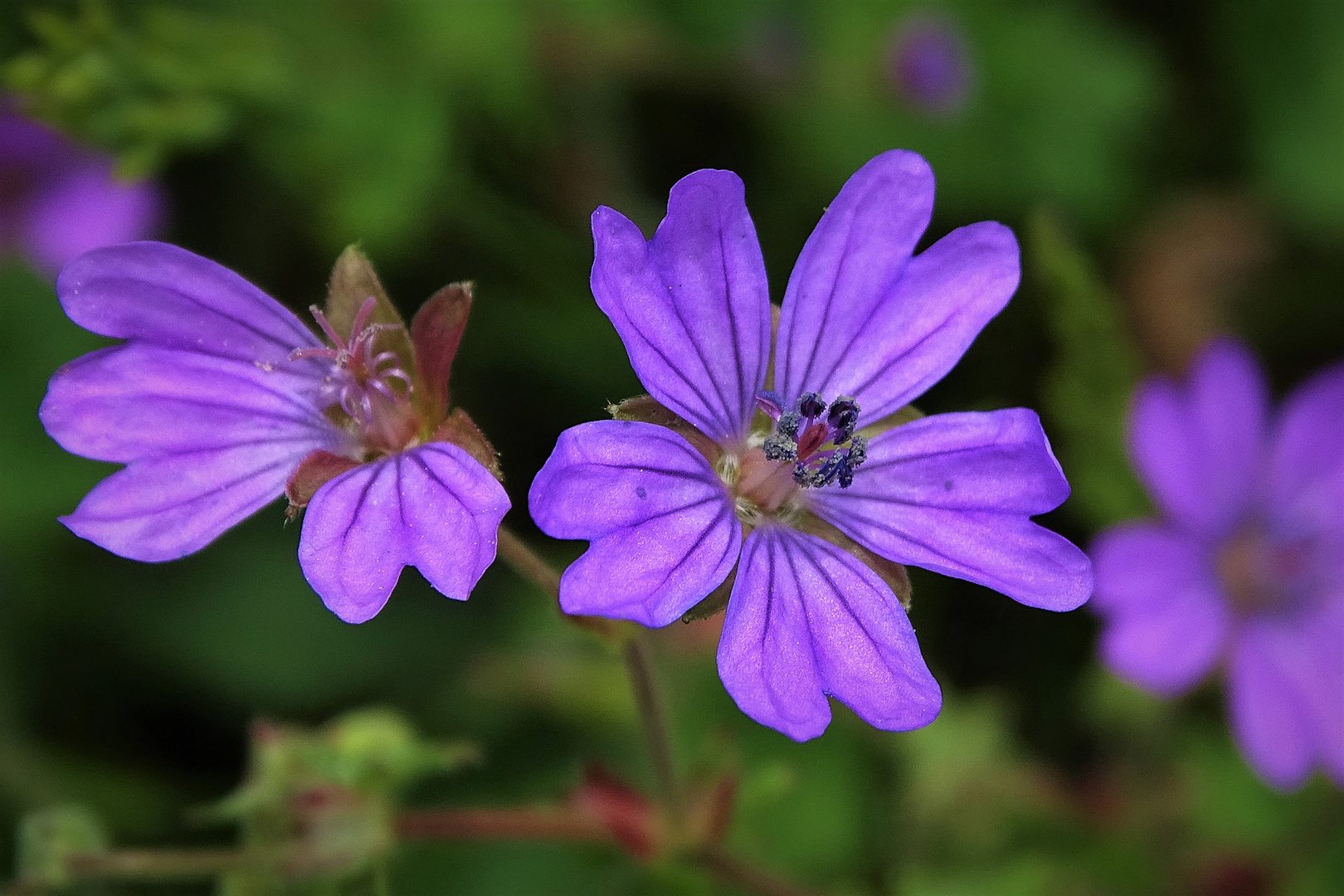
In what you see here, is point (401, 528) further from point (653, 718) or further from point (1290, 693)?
point (1290, 693)

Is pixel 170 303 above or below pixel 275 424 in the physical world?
above

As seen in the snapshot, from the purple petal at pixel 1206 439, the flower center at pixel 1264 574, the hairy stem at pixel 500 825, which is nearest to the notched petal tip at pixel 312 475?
the hairy stem at pixel 500 825

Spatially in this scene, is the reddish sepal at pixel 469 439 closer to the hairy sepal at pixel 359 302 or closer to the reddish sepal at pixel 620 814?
the hairy sepal at pixel 359 302

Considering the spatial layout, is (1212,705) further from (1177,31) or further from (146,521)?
(146,521)

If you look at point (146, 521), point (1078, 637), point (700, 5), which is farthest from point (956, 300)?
point (700, 5)

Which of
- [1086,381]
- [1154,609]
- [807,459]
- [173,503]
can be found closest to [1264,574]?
[1154,609]

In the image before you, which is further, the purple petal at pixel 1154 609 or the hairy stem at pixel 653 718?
the purple petal at pixel 1154 609

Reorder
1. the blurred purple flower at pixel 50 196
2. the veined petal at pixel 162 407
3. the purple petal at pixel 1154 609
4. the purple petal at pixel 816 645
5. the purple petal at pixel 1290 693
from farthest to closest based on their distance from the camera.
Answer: the blurred purple flower at pixel 50 196
the purple petal at pixel 1290 693
the purple petal at pixel 1154 609
the veined petal at pixel 162 407
the purple petal at pixel 816 645

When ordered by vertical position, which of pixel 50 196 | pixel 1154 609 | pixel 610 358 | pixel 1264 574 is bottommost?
pixel 1154 609
